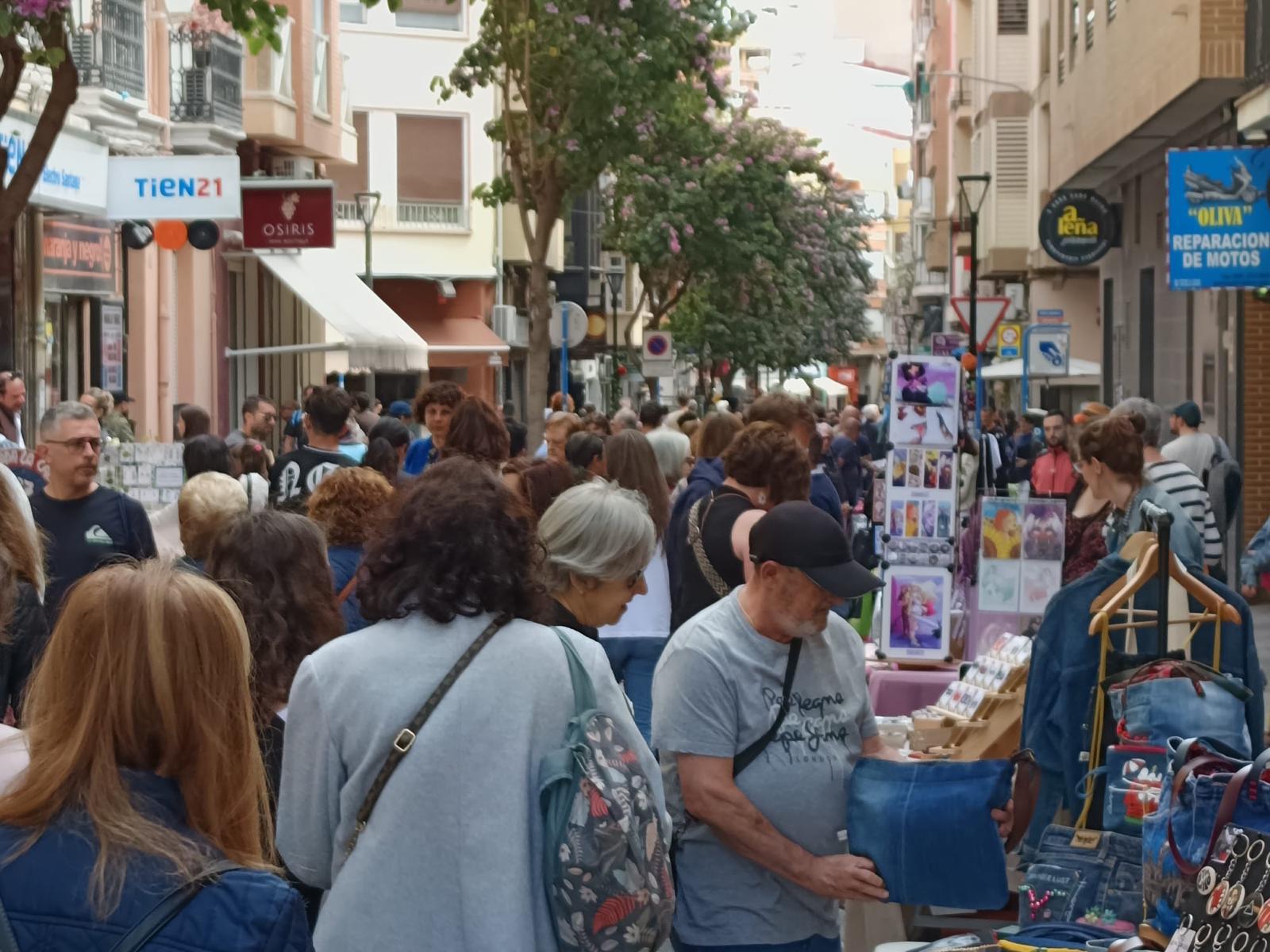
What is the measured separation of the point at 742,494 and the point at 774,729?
145 inches

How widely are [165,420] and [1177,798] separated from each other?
25495mm

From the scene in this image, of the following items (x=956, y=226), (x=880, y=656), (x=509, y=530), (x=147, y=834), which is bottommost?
(x=880, y=656)

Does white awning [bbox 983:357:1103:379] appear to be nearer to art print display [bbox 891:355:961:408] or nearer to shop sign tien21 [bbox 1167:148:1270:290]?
shop sign tien21 [bbox 1167:148:1270:290]

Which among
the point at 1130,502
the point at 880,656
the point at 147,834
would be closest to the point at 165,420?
the point at 880,656

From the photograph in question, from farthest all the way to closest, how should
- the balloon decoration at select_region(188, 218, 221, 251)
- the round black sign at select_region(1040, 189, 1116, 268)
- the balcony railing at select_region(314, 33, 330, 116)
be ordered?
1. the balcony railing at select_region(314, 33, 330, 116)
2. the round black sign at select_region(1040, 189, 1116, 268)
3. the balloon decoration at select_region(188, 218, 221, 251)

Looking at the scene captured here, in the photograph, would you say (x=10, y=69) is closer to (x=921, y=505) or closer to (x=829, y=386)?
(x=921, y=505)

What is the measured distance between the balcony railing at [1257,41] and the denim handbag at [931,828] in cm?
1323

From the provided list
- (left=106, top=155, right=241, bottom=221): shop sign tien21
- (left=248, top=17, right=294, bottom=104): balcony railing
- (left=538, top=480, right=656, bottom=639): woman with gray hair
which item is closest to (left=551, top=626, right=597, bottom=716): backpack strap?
(left=538, top=480, right=656, bottom=639): woman with gray hair

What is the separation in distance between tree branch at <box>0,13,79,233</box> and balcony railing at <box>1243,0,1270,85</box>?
9426 millimetres

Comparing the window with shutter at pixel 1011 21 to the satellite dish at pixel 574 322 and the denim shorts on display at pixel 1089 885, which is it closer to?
the satellite dish at pixel 574 322

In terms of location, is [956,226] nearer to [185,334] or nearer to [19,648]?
[185,334]

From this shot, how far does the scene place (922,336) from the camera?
262 feet

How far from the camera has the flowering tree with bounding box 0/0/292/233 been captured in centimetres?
1177

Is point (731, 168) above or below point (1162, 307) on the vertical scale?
above
